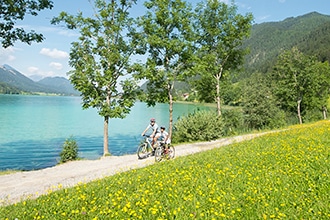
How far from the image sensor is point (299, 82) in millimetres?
40406

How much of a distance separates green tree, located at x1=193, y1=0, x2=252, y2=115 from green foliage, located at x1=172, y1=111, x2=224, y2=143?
5.17 meters

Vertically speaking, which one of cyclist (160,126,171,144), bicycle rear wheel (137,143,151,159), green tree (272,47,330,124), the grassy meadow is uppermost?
green tree (272,47,330,124)

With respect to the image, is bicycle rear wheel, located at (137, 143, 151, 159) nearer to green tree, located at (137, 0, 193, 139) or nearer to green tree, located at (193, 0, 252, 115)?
green tree, located at (137, 0, 193, 139)

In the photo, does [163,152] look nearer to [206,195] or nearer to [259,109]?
[206,195]

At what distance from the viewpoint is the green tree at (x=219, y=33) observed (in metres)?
30.9

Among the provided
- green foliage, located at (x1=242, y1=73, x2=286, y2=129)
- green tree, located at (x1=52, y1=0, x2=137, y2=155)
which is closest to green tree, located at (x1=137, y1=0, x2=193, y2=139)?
green tree, located at (x1=52, y1=0, x2=137, y2=155)

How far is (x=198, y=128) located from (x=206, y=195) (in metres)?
19.3

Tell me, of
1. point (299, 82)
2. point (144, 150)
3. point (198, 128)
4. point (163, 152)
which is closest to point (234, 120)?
point (198, 128)

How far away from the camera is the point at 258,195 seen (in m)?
7.22

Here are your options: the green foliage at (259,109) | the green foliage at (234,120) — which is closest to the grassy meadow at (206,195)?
the green foliage at (234,120)

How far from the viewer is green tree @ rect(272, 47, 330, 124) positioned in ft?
130

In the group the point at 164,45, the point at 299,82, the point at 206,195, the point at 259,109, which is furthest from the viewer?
the point at 299,82

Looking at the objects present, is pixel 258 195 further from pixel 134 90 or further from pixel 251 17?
pixel 251 17

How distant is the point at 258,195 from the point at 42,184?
8843 millimetres
